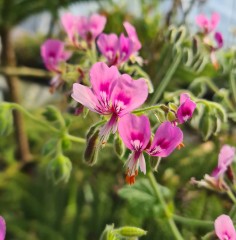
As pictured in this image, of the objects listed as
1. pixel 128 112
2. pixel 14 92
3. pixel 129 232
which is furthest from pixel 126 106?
pixel 14 92

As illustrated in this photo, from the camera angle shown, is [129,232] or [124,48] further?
[124,48]

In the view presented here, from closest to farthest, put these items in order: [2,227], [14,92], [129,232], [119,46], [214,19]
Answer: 1. [2,227]
2. [129,232]
3. [119,46]
4. [214,19]
5. [14,92]

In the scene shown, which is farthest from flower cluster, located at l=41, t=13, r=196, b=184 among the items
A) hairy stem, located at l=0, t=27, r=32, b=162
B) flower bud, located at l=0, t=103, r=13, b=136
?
hairy stem, located at l=0, t=27, r=32, b=162

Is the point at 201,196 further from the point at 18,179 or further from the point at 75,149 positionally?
the point at 18,179

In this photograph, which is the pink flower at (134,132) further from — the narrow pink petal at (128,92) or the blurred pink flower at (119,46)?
the blurred pink flower at (119,46)

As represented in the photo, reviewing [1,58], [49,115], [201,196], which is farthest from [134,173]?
[1,58]

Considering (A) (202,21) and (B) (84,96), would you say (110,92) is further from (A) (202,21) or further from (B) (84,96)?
(A) (202,21)

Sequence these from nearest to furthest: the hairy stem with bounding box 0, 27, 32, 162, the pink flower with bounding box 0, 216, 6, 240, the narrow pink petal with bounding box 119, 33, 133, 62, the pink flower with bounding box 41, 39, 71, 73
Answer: the pink flower with bounding box 0, 216, 6, 240 → the narrow pink petal with bounding box 119, 33, 133, 62 → the pink flower with bounding box 41, 39, 71, 73 → the hairy stem with bounding box 0, 27, 32, 162

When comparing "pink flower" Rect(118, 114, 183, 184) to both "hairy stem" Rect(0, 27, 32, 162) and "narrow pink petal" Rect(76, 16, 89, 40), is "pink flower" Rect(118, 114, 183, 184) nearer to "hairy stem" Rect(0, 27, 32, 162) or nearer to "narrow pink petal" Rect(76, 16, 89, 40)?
"narrow pink petal" Rect(76, 16, 89, 40)
